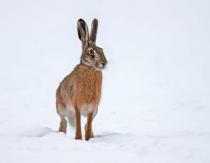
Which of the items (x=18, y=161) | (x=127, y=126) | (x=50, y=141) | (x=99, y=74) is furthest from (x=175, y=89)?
(x=18, y=161)

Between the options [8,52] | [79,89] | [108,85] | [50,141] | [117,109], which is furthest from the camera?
[8,52]

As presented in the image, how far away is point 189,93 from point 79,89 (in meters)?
6.55

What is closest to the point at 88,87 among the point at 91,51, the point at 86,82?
the point at 86,82

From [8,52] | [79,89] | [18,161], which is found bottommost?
[18,161]

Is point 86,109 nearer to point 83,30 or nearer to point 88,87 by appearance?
point 88,87

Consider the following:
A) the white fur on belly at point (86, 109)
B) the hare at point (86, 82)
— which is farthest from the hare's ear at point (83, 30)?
the white fur on belly at point (86, 109)

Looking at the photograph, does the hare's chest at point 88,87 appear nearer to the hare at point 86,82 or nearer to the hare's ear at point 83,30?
the hare at point 86,82

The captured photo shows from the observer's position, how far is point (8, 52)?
19.8 meters

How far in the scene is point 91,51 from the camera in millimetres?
7797

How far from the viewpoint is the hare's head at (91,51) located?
7738 millimetres

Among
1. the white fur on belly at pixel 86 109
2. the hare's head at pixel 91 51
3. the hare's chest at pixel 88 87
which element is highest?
the hare's head at pixel 91 51

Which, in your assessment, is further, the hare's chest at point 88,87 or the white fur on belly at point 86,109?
the white fur on belly at point 86,109

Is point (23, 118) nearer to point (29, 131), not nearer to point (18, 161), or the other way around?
point (29, 131)

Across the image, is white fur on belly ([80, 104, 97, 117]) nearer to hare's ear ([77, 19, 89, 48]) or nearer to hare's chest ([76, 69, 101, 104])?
hare's chest ([76, 69, 101, 104])
